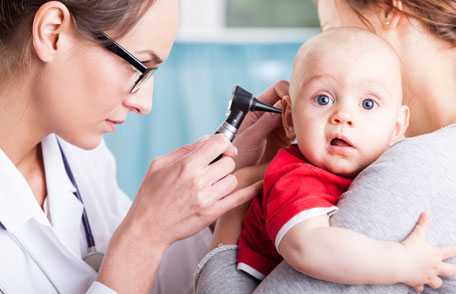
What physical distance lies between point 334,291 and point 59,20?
2.40ft

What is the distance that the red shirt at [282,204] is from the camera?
3.86ft

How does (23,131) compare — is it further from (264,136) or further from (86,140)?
(264,136)

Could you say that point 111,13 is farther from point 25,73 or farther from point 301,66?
point 301,66

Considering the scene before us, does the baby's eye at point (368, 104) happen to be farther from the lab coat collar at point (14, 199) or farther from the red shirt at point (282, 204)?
the lab coat collar at point (14, 199)

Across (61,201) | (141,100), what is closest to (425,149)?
(141,100)

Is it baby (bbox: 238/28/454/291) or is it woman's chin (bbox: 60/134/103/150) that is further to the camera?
woman's chin (bbox: 60/134/103/150)

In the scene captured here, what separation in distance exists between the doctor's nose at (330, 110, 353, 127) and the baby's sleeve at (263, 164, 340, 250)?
0.10 m

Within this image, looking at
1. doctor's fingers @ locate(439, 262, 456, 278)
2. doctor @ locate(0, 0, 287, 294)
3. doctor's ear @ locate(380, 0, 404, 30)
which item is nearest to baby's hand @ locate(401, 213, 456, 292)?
doctor's fingers @ locate(439, 262, 456, 278)

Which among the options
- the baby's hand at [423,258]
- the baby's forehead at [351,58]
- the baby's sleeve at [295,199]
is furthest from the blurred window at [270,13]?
the baby's hand at [423,258]

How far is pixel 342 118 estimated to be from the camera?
1268 millimetres

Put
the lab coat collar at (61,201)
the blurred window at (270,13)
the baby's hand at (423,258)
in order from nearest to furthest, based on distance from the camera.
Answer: the baby's hand at (423,258)
the lab coat collar at (61,201)
the blurred window at (270,13)

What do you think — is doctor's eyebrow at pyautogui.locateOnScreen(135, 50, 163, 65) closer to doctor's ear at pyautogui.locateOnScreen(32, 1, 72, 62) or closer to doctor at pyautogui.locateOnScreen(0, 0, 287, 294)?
doctor at pyautogui.locateOnScreen(0, 0, 287, 294)

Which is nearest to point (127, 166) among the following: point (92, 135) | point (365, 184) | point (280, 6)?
point (280, 6)

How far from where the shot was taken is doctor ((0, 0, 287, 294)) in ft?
4.37
